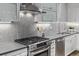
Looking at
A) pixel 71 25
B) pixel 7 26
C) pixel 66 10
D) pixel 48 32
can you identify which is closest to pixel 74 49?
pixel 71 25

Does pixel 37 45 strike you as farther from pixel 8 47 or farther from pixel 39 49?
pixel 8 47

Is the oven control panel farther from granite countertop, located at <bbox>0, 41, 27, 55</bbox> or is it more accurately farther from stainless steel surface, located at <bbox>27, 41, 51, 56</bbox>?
granite countertop, located at <bbox>0, 41, 27, 55</bbox>

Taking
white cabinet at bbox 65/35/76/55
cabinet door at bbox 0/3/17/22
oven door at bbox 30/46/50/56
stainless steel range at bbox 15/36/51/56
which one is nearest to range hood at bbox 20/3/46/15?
cabinet door at bbox 0/3/17/22

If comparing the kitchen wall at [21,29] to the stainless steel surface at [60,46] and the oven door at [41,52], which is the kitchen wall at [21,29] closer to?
the stainless steel surface at [60,46]

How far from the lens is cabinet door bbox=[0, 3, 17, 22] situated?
1.46 metres

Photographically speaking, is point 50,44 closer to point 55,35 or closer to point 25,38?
point 55,35

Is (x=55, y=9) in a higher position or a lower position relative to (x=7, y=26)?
higher

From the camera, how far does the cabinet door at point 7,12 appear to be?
146cm

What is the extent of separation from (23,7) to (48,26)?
58cm

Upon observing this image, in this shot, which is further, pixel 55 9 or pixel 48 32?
pixel 48 32

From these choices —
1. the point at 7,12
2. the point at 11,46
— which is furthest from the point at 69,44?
the point at 7,12

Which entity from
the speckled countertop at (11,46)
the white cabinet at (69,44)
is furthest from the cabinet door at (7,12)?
the white cabinet at (69,44)

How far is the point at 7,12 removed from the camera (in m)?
1.50

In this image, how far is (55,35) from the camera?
6.35 ft
